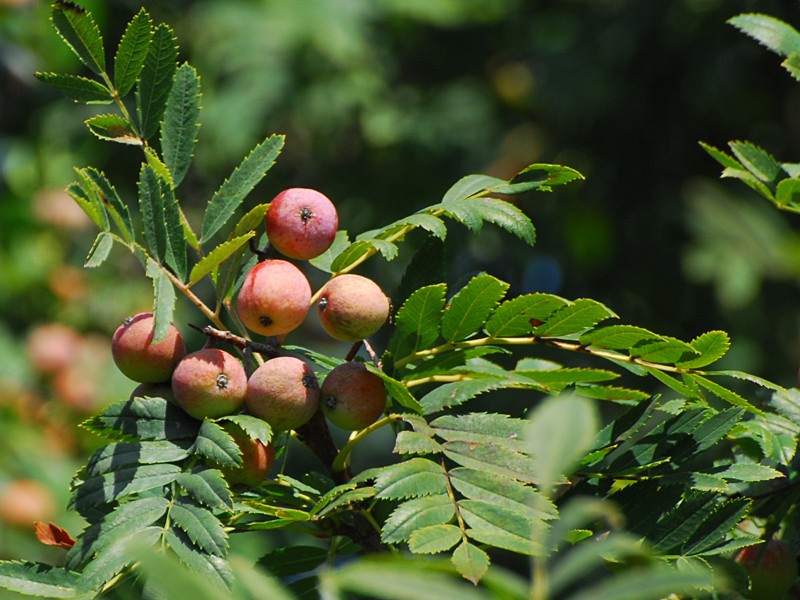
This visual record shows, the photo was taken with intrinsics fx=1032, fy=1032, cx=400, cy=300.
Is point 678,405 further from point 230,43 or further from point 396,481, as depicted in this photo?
point 230,43

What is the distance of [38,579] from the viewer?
603 mm

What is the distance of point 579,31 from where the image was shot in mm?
3432

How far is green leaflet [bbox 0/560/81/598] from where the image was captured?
59cm

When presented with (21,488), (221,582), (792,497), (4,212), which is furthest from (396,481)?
(4,212)

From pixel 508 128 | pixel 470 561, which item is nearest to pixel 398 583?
pixel 470 561

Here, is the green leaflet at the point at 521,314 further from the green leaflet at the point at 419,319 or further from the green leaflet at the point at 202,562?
the green leaflet at the point at 202,562

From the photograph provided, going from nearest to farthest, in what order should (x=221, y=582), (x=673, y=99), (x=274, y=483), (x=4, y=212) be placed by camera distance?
(x=221, y=582), (x=274, y=483), (x=4, y=212), (x=673, y=99)

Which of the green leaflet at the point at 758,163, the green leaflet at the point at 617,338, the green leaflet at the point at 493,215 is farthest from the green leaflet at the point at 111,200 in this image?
the green leaflet at the point at 758,163

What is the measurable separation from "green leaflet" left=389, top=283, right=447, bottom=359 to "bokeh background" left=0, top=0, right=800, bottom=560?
1863 mm

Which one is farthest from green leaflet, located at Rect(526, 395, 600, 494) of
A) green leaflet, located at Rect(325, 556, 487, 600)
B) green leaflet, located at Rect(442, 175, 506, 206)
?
green leaflet, located at Rect(442, 175, 506, 206)

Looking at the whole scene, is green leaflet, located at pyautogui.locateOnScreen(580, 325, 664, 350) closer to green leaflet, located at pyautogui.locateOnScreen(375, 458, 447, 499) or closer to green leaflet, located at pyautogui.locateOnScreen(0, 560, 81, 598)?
green leaflet, located at pyautogui.locateOnScreen(375, 458, 447, 499)

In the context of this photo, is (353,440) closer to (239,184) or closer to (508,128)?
(239,184)

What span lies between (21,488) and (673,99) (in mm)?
2301

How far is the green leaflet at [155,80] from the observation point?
29.3 inches
